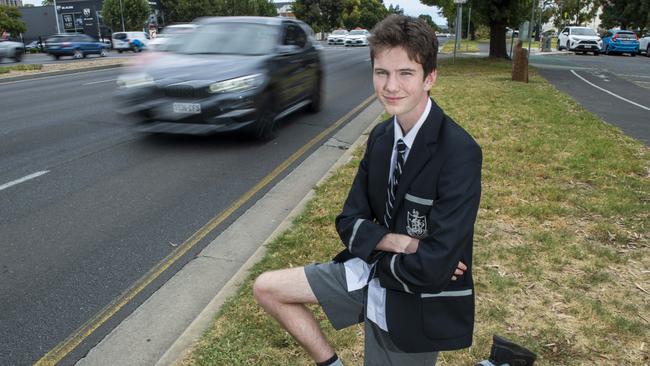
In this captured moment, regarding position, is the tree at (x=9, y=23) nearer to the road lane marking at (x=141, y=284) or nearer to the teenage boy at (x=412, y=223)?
the road lane marking at (x=141, y=284)

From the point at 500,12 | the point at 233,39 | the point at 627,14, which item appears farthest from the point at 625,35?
the point at 233,39

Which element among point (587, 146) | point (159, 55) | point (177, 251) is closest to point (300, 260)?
point (177, 251)

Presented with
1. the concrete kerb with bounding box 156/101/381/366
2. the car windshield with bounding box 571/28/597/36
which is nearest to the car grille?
the concrete kerb with bounding box 156/101/381/366

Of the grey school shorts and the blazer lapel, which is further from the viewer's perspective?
the grey school shorts

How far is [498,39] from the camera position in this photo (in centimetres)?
2481

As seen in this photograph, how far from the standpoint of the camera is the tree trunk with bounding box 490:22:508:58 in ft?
78.5

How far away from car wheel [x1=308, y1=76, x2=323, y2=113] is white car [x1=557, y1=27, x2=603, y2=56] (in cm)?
2795

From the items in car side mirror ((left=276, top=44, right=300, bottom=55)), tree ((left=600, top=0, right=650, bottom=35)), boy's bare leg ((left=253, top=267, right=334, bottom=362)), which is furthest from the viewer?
tree ((left=600, top=0, right=650, bottom=35))

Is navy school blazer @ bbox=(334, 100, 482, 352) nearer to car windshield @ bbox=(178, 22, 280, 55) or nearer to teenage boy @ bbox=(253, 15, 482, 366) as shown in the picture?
teenage boy @ bbox=(253, 15, 482, 366)

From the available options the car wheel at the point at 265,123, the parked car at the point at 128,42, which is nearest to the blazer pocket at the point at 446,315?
the car wheel at the point at 265,123

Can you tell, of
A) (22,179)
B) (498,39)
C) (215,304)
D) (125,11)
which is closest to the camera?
(215,304)

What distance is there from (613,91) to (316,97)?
8842 mm

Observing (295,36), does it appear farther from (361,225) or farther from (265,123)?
(361,225)

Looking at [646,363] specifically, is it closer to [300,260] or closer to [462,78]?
[300,260]
